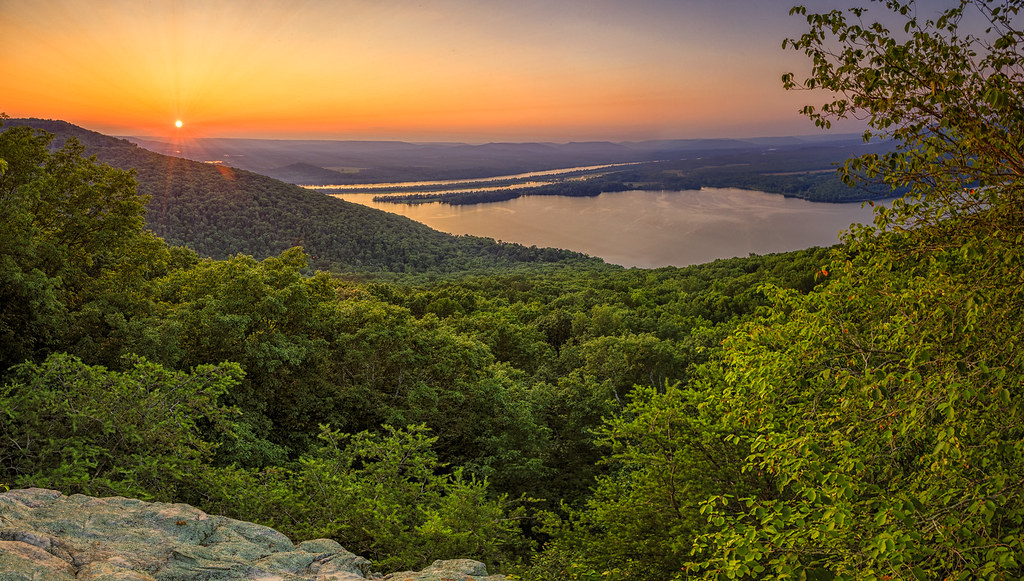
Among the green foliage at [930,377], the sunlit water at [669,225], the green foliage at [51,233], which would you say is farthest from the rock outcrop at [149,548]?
the sunlit water at [669,225]

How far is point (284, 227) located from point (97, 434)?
125 m

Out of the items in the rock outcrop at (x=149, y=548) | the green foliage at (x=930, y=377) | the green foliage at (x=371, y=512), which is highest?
the green foliage at (x=930, y=377)

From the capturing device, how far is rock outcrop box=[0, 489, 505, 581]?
17.7 ft

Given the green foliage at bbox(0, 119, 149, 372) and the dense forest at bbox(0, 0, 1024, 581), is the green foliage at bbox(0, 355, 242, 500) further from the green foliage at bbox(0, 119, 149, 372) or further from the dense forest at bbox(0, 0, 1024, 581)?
the green foliage at bbox(0, 119, 149, 372)

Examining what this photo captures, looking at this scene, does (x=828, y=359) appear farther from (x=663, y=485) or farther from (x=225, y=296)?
(x=225, y=296)

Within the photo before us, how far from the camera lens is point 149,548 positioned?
6.17 m

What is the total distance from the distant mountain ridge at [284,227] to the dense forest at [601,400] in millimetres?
97432

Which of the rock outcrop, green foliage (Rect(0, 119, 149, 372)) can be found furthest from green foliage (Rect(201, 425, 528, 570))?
green foliage (Rect(0, 119, 149, 372))

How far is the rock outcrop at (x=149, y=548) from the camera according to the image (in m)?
5.39

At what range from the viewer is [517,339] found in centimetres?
3181

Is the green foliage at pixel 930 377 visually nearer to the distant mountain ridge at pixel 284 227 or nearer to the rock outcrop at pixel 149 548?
the rock outcrop at pixel 149 548

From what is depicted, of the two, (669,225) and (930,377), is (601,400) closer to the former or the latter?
(930,377)

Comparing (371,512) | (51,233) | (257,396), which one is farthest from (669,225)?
(371,512)

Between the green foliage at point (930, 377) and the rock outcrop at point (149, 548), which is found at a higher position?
the green foliage at point (930, 377)
